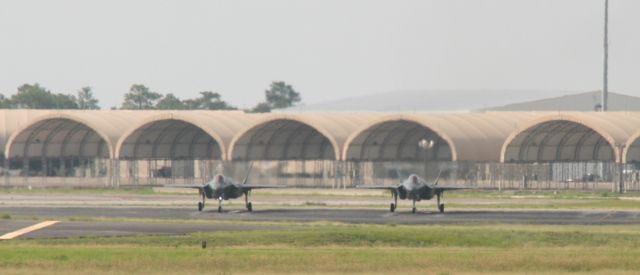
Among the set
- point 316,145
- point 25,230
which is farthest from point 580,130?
point 25,230

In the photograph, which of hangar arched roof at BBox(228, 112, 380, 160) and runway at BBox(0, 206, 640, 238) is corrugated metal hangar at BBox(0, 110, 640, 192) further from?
runway at BBox(0, 206, 640, 238)

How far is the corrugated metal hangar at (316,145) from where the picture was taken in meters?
120

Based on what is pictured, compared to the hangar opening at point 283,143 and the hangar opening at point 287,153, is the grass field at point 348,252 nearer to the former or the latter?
the hangar opening at point 287,153

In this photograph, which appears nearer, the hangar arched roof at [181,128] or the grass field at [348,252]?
the grass field at [348,252]

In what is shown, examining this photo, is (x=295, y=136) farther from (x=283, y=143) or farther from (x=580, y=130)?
(x=580, y=130)

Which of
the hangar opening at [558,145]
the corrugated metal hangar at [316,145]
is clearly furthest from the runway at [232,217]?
the hangar opening at [558,145]

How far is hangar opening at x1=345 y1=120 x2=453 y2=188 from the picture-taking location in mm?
124000

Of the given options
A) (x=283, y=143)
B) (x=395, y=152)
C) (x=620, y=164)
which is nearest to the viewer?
(x=620, y=164)

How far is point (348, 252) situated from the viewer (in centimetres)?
5359

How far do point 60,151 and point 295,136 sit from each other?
838 inches

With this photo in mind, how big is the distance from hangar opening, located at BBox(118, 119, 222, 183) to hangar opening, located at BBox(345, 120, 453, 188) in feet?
43.3

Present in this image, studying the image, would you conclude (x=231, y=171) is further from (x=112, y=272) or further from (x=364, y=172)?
(x=112, y=272)

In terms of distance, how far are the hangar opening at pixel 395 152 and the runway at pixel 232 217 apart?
36.3 m

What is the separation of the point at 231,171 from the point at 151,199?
1566 centimetres
